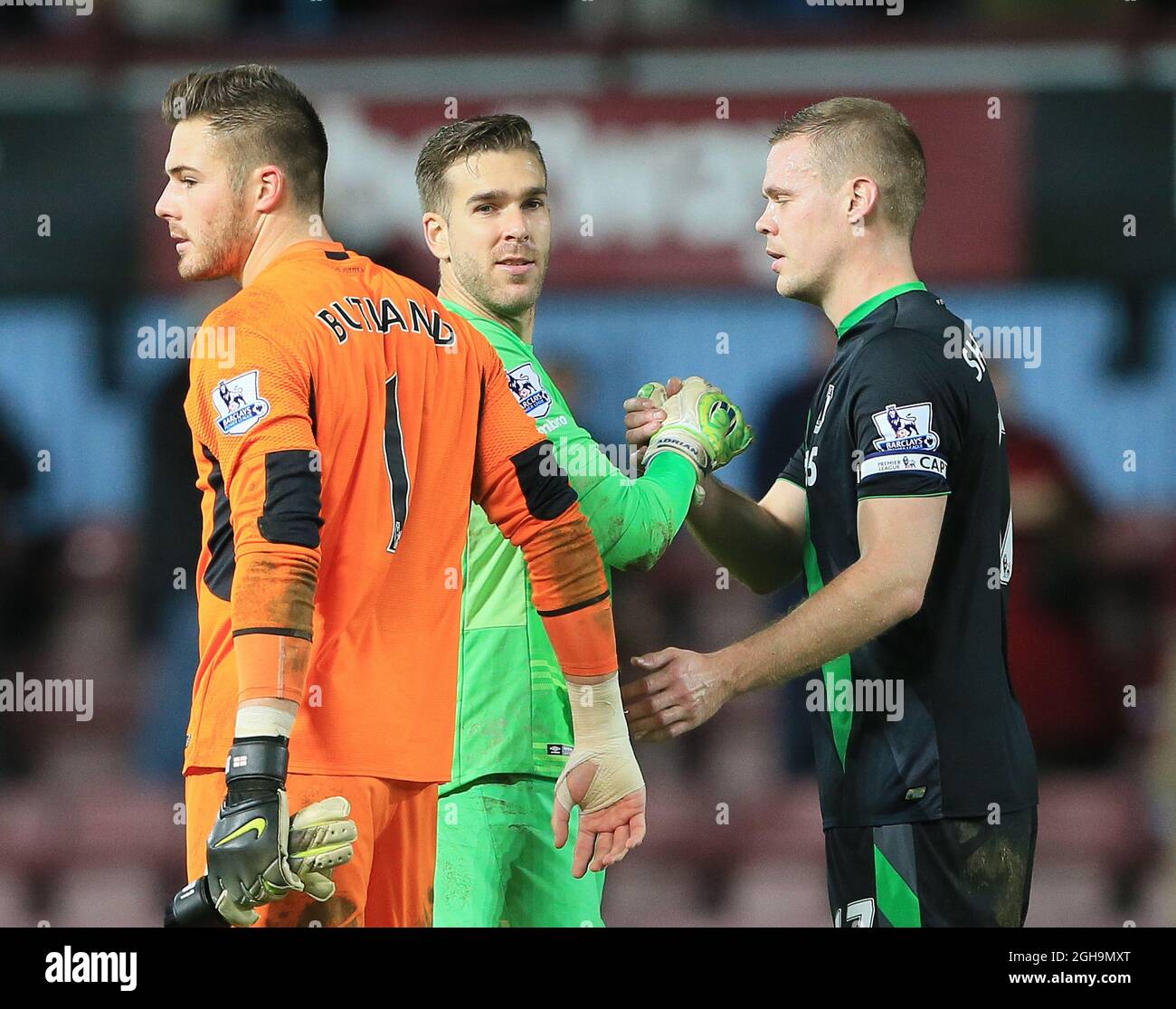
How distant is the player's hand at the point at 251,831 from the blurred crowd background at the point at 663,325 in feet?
13.2

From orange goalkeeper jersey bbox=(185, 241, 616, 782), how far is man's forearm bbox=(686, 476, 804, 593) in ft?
2.15

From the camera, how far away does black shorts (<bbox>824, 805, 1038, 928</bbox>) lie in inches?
139

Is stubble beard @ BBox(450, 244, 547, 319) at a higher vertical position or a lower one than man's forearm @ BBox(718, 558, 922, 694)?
higher

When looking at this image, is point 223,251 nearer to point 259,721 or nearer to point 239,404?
point 239,404

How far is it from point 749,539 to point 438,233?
1.12 metres

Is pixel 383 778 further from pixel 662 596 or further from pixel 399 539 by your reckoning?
pixel 662 596

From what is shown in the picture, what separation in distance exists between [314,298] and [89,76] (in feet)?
18.1

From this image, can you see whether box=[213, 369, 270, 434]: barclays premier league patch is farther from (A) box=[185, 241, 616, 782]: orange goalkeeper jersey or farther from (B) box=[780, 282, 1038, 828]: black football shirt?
(B) box=[780, 282, 1038, 828]: black football shirt

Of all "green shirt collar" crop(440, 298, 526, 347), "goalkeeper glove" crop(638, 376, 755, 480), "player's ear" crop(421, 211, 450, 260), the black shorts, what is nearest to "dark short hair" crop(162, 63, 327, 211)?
"green shirt collar" crop(440, 298, 526, 347)

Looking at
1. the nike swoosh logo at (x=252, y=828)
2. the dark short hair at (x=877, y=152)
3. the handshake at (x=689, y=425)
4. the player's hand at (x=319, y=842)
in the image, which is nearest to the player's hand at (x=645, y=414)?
the handshake at (x=689, y=425)

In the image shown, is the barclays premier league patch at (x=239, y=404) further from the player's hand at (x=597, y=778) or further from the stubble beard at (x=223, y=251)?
the player's hand at (x=597, y=778)

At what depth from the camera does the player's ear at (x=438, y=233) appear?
422 cm

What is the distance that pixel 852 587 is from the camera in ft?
11.7
